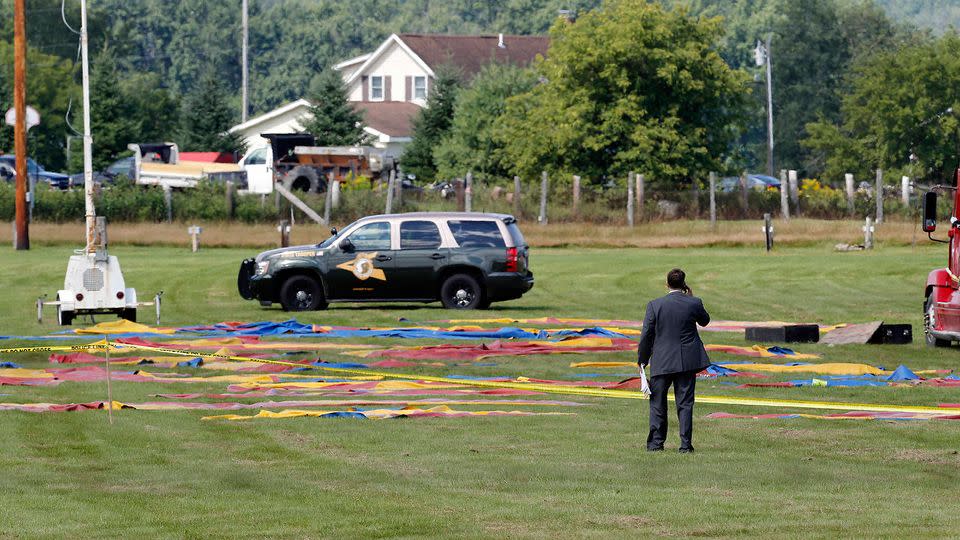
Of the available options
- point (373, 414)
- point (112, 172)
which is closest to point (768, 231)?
point (373, 414)

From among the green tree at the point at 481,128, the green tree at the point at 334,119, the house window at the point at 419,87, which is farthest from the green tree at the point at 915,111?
the house window at the point at 419,87

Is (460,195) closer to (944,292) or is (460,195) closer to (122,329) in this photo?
(122,329)

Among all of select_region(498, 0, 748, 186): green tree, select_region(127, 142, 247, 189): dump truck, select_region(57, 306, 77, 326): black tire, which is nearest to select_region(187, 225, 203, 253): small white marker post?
select_region(127, 142, 247, 189): dump truck

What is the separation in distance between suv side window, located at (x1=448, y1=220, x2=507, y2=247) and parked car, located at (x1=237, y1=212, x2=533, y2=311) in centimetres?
2

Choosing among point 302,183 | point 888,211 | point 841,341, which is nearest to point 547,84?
point 302,183

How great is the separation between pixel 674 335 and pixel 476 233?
16954mm

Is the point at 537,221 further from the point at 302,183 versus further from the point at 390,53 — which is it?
the point at 390,53

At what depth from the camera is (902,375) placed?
1981 centimetres

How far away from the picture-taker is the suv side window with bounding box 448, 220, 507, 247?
30.9 metres

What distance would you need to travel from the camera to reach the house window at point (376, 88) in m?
111

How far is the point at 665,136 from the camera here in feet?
207

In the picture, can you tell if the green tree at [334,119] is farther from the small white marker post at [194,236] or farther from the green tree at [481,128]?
the small white marker post at [194,236]

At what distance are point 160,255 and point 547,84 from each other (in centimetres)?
2373

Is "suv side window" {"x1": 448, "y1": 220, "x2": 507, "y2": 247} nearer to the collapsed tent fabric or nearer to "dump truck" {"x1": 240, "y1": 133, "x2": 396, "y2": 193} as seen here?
the collapsed tent fabric
